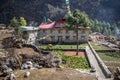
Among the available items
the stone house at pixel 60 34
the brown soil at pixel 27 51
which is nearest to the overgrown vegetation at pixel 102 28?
the stone house at pixel 60 34

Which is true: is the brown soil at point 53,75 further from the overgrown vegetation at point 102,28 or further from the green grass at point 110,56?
Answer: the overgrown vegetation at point 102,28

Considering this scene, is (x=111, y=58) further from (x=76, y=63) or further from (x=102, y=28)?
(x=102, y=28)

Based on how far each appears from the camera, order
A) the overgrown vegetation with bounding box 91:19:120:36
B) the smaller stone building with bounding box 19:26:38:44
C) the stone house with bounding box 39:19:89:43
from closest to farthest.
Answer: the smaller stone building with bounding box 19:26:38:44 → the stone house with bounding box 39:19:89:43 → the overgrown vegetation with bounding box 91:19:120:36

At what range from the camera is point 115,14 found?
147 metres

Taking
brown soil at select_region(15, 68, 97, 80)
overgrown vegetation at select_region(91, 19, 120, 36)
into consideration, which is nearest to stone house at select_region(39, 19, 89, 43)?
brown soil at select_region(15, 68, 97, 80)

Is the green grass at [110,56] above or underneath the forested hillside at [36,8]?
underneath

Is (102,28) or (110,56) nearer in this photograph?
(110,56)

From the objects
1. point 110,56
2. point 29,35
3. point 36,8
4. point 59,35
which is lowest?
point 110,56

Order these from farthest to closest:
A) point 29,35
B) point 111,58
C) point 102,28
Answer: point 102,28, point 29,35, point 111,58

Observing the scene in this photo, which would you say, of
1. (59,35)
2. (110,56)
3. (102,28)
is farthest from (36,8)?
(110,56)

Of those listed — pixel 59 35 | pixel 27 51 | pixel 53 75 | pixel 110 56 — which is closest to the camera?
pixel 53 75

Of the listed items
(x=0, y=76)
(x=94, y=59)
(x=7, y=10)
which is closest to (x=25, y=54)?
(x=0, y=76)

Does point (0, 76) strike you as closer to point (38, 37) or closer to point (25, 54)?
point (25, 54)

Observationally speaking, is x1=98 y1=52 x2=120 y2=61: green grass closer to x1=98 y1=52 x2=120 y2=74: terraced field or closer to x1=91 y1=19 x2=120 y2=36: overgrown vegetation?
x1=98 y1=52 x2=120 y2=74: terraced field
